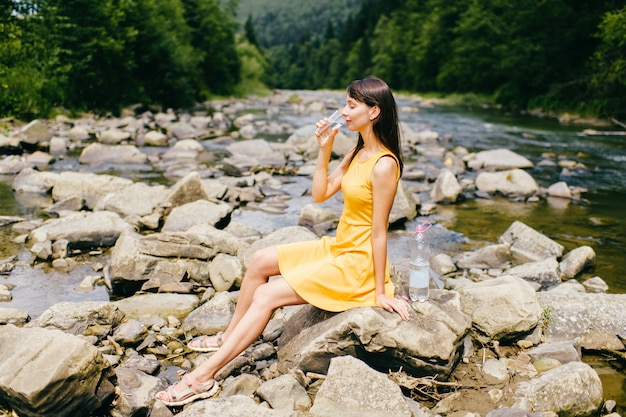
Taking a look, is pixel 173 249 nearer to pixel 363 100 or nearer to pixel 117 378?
pixel 117 378

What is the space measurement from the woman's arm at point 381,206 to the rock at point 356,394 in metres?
0.60

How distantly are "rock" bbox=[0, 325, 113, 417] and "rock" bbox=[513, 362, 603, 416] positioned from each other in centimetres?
287

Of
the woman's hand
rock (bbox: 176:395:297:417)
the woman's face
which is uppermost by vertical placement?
the woman's face

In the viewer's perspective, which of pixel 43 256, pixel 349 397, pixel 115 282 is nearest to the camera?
pixel 349 397

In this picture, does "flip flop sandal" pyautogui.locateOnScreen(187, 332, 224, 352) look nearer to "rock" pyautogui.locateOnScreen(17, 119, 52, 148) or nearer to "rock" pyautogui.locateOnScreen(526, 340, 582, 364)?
"rock" pyautogui.locateOnScreen(526, 340, 582, 364)

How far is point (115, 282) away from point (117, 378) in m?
2.24

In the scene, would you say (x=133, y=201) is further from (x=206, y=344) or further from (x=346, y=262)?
(x=346, y=262)

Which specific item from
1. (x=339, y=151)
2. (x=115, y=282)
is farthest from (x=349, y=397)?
(x=339, y=151)

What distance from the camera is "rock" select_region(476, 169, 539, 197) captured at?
11.4 metres

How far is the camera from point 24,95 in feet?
60.3

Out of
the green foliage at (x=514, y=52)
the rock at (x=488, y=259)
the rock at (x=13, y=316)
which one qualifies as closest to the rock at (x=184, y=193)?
the rock at (x=13, y=316)

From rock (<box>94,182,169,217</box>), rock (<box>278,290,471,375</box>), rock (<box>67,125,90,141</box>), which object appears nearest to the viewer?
rock (<box>278,290,471,375</box>)

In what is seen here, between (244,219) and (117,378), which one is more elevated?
(117,378)

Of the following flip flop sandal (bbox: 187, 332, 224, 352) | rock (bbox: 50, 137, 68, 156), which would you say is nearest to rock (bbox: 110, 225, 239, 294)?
flip flop sandal (bbox: 187, 332, 224, 352)
